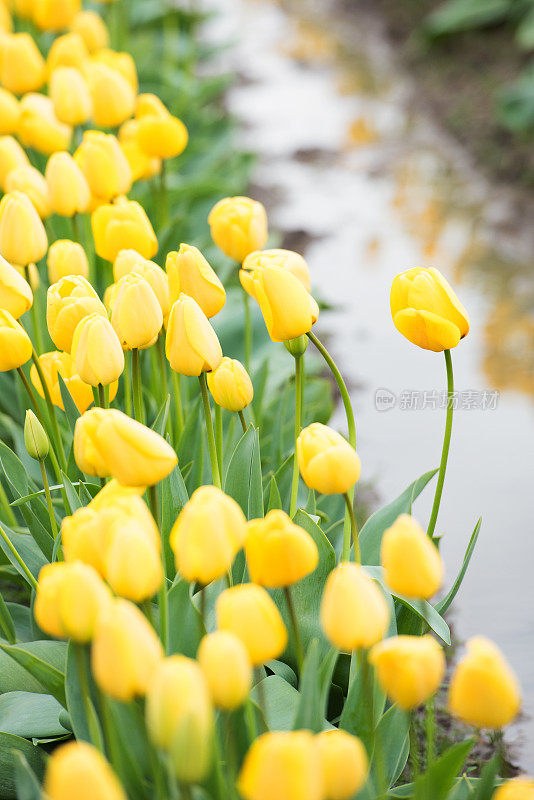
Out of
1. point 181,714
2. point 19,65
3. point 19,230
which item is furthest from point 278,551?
point 19,65

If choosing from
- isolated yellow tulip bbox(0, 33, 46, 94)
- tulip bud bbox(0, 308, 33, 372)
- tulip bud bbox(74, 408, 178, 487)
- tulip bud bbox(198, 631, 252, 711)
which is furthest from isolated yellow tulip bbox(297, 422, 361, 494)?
isolated yellow tulip bbox(0, 33, 46, 94)

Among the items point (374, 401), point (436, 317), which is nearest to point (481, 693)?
point (436, 317)

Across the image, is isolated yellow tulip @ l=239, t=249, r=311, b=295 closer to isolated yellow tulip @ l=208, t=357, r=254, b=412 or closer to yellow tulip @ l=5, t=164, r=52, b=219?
isolated yellow tulip @ l=208, t=357, r=254, b=412

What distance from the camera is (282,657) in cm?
96

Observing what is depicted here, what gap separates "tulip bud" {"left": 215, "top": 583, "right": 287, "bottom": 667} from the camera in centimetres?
59

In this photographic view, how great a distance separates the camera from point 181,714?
1.67 ft

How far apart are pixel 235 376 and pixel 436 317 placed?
21 cm

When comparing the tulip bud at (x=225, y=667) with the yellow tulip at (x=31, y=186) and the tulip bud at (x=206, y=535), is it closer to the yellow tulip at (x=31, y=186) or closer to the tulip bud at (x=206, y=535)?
the tulip bud at (x=206, y=535)

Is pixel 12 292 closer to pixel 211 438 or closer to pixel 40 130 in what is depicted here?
pixel 211 438

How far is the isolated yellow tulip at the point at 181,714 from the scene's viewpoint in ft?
1.66

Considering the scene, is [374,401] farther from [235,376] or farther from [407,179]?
[407,179]

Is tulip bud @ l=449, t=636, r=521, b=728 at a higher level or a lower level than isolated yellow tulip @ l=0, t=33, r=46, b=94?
lower

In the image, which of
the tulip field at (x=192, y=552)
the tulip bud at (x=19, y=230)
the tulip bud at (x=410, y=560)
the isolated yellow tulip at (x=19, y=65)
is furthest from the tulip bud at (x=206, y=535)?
the isolated yellow tulip at (x=19, y=65)

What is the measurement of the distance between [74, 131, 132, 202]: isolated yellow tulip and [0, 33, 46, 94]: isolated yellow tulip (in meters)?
0.59
